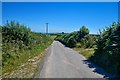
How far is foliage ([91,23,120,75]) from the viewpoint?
1687 centimetres

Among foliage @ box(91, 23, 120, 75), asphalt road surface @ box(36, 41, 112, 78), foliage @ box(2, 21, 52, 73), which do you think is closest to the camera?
asphalt road surface @ box(36, 41, 112, 78)

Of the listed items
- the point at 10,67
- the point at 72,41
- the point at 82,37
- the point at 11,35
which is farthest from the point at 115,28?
the point at 72,41

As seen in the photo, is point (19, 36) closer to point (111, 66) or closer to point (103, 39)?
point (103, 39)

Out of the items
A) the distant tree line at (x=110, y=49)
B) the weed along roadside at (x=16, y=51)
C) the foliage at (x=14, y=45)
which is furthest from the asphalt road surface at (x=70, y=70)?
the foliage at (x=14, y=45)

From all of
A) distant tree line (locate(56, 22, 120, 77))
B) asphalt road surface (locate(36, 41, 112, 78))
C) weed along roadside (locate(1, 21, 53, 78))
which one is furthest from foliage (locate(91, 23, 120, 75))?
weed along roadside (locate(1, 21, 53, 78))

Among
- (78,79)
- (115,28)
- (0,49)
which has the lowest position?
(78,79)

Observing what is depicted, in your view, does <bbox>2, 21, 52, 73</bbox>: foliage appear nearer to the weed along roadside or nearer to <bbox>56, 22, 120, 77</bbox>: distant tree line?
the weed along roadside

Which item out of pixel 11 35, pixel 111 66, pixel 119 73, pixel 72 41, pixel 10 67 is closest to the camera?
pixel 119 73

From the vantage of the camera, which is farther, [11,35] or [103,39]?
[11,35]

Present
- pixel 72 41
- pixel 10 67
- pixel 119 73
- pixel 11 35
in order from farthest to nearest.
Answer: pixel 72 41
pixel 11 35
pixel 10 67
pixel 119 73

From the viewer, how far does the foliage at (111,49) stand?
55.3 feet

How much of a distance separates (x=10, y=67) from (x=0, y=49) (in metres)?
2.76

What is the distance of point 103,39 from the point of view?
74.3ft

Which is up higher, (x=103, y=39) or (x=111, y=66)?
(x=103, y=39)
